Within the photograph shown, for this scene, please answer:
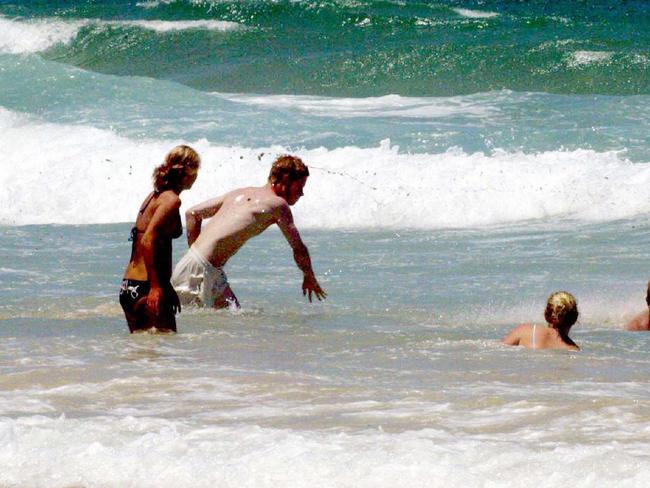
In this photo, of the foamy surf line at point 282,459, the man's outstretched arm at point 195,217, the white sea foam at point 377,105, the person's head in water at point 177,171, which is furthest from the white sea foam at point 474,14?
the foamy surf line at point 282,459

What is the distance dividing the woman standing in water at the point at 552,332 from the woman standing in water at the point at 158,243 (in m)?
1.88

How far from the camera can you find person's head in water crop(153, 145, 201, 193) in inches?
281

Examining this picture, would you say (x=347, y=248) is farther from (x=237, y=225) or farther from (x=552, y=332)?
(x=552, y=332)

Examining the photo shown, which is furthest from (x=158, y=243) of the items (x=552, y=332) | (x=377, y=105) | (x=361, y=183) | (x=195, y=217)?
(x=377, y=105)

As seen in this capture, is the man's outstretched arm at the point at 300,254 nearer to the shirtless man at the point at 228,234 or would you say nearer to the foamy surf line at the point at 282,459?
the shirtless man at the point at 228,234

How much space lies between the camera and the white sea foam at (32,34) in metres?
28.0

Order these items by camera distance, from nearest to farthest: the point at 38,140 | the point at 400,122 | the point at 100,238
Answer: the point at 100,238 → the point at 38,140 → the point at 400,122

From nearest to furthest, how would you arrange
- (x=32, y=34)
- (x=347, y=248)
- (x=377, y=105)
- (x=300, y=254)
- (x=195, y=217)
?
(x=300, y=254) < (x=195, y=217) < (x=347, y=248) < (x=377, y=105) < (x=32, y=34)

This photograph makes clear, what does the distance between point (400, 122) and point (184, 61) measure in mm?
9109

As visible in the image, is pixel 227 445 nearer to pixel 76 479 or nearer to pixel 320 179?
pixel 76 479

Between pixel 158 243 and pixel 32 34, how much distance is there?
22.6 m

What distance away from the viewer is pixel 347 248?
39.7ft

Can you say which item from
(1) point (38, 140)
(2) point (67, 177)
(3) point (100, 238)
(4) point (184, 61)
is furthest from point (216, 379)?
(4) point (184, 61)

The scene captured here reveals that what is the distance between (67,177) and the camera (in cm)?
1630
